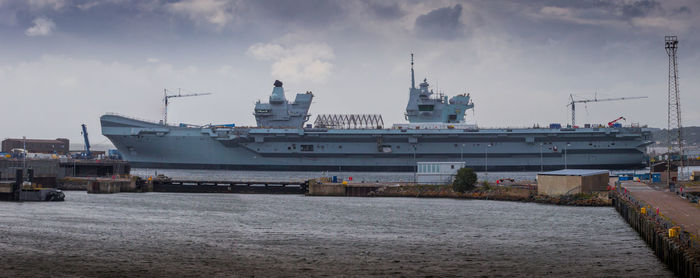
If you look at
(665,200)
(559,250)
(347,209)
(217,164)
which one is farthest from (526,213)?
(217,164)

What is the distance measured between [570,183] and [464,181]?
258 inches

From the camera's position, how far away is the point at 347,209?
121ft

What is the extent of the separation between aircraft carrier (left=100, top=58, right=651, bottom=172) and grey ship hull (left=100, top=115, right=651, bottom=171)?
0.09 meters

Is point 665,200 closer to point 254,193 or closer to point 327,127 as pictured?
point 254,193

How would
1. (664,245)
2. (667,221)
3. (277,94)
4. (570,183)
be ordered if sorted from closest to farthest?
(664,245)
(667,221)
(570,183)
(277,94)

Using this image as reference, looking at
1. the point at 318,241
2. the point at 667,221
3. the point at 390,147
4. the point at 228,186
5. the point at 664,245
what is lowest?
the point at 318,241

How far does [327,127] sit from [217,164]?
11.3 metres

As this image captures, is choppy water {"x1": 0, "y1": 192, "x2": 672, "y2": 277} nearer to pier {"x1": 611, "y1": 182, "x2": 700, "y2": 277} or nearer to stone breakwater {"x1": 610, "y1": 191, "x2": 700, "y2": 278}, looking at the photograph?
stone breakwater {"x1": 610, "y1": 191, "x2": 700, "y2": 278}

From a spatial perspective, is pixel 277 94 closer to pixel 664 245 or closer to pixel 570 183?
pixel 570 183

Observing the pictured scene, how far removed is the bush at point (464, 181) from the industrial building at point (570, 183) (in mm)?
4364

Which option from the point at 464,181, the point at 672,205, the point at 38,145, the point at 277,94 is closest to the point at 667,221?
the point at 672,205

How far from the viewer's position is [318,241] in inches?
981

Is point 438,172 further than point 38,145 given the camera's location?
No

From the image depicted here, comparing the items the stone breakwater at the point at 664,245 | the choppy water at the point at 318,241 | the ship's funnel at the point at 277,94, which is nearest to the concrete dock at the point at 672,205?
the stone breakwater at the point at 664,245
